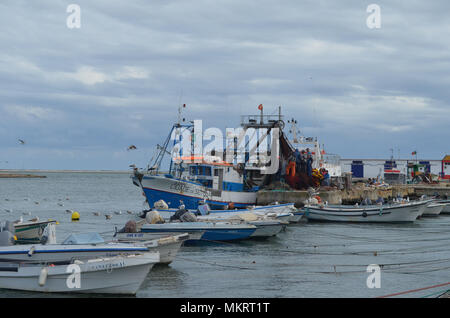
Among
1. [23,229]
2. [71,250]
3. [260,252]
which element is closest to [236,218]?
[260,252]

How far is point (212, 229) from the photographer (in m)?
29.1

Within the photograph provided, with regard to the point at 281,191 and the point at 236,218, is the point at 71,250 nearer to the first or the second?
the point at 236,218

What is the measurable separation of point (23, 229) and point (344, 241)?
1720 centimetres

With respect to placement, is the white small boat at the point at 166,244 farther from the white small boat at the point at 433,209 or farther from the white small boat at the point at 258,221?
the white small boat at the point at 433,209

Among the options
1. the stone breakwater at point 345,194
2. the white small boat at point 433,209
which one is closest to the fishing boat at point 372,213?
the stone breakwater at point 345,194

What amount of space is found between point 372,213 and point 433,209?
483 inches

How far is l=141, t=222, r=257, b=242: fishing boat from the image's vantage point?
27.6 meters


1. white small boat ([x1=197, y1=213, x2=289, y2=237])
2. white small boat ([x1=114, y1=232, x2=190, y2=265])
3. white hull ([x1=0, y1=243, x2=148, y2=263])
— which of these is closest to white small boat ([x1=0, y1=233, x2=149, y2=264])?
white hull ([x1=0, y1=243, x2=148, y2=263])

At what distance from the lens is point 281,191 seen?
160ft

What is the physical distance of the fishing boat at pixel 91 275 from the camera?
1797 cm

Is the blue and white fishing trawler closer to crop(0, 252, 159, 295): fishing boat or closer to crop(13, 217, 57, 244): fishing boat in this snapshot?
crop(13, 217, 57, 244): fishing boat

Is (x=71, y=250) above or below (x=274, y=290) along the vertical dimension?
above
